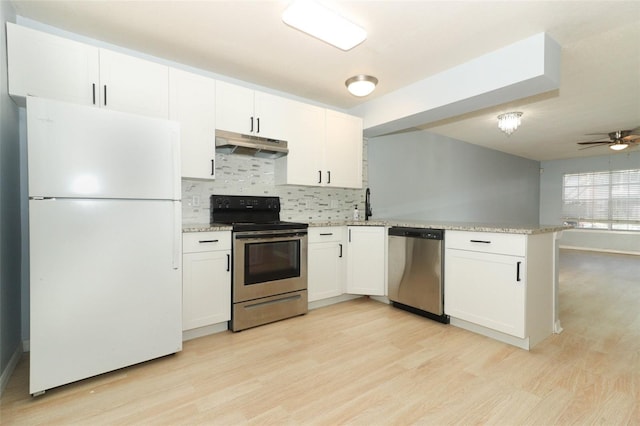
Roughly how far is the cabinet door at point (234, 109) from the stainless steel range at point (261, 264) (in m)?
0.70

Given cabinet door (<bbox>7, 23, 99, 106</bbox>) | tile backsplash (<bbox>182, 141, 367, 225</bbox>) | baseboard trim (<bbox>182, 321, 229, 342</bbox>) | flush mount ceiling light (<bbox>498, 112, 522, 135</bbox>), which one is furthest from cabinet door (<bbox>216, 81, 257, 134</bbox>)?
flush mount ceiling light (<bbox>498, 112, 522, 135</bbox>)

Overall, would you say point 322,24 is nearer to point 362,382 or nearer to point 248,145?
point 248,145

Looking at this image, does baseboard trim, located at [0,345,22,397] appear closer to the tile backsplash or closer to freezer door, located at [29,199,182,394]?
freezer door, located at [29,199,182,394]

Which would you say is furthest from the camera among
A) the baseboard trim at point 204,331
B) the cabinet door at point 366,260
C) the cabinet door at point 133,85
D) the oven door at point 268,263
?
the cabinet door at point 366,260

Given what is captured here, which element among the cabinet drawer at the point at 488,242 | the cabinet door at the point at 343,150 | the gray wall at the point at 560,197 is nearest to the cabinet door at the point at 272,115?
the cabinet door at the point at 343,150

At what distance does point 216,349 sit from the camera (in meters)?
2.31

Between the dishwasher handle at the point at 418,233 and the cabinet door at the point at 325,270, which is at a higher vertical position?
the dishwasher handle at the point at 418,233

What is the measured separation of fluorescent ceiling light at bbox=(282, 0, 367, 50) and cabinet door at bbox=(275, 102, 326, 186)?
1.15 metres

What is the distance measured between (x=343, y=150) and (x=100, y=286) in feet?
8.87

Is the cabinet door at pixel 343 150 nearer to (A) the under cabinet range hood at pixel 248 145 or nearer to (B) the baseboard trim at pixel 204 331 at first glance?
(A) the under cabinet range hood at pixel 248 145

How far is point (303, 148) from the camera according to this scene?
328cm

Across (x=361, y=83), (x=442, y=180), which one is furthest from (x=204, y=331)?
(x=442, y=180)

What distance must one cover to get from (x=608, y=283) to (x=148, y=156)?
6.09 meters

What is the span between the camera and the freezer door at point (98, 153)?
1684mm
